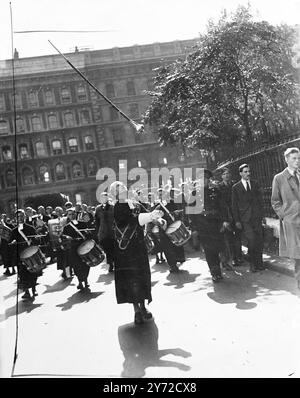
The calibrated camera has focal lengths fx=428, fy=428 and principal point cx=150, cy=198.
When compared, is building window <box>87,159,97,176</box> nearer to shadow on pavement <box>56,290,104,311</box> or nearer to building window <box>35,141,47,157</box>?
building window <box>35,141,47,157</box>

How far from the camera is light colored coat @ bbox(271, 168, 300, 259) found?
521 centimetres

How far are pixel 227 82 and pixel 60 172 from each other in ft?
→ 123

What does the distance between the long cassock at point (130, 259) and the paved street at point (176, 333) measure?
0.41 metres

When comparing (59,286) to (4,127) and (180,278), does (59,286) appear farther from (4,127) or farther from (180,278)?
(4,127)

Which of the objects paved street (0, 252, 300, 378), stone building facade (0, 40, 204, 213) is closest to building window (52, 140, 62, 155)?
stone building facade (0, 40, 204, 213)

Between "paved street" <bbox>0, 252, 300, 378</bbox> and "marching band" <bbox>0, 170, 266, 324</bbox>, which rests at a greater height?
"marching band" <bbox>0, 170, 266, 324</bbox>

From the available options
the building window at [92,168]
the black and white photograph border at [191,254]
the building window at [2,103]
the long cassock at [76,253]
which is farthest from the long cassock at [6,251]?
the building window at [2,103]

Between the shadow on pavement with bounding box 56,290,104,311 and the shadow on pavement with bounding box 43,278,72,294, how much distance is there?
1084 millimetres

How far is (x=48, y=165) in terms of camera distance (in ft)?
154

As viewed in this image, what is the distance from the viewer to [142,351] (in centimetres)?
435

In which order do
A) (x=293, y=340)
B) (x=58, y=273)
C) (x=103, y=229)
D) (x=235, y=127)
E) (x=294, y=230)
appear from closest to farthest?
(x=293, y=340)
(x=294, y=230)
(x=103, y=229)
(x=58, y=273)
(x=235, y=127)

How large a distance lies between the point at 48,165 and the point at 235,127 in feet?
122

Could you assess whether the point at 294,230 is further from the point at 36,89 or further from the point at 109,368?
the point at 36,89
